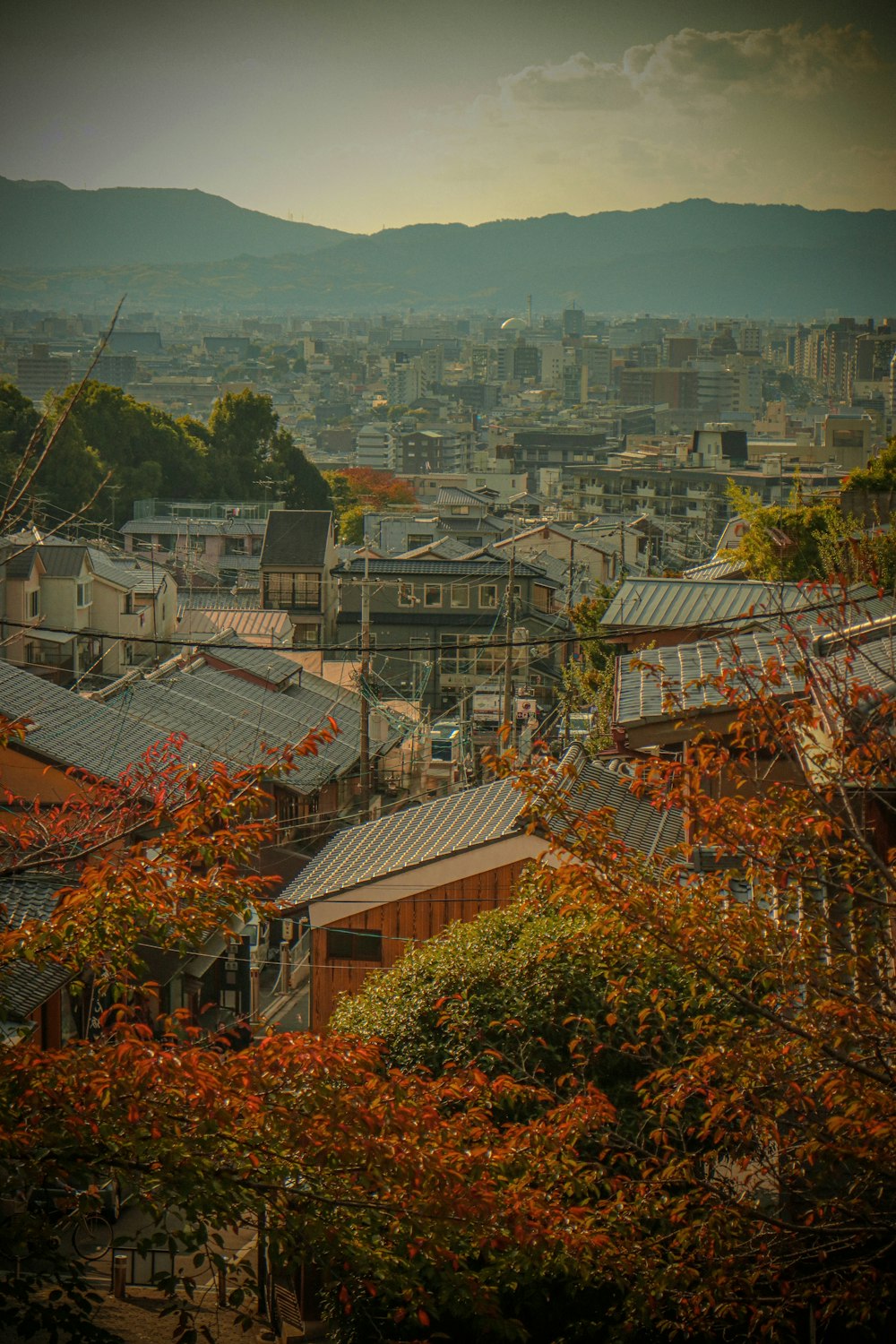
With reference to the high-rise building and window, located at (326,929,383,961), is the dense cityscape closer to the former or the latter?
window, located at (326,929,383,961)

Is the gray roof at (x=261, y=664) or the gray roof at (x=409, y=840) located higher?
the gray roof at (x=409, y=840)

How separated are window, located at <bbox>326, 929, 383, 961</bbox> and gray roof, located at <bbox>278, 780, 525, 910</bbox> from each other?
328 millimetres

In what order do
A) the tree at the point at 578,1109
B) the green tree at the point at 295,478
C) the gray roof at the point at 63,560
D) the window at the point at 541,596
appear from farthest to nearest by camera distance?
1. the green tree at the point at 295,478
2. the window at the point at 541,596
3. the gray roof at the point at 63,560
4. the tree at the point at 578,1109

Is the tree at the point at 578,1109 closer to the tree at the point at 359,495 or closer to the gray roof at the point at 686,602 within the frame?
the gray roof at the point at 686,602

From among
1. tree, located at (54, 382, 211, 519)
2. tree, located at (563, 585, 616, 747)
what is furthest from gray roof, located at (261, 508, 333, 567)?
tree, located at (54, 382, 211, 519)

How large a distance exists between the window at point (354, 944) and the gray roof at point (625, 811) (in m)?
1.58

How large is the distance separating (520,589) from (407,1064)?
2686 centimetres

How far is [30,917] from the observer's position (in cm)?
722

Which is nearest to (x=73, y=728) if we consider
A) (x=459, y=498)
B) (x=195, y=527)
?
(x=195, y=527)

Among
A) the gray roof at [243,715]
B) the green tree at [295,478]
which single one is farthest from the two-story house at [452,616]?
the green tree at [295,478]

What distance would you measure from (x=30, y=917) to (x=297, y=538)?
2808 cm

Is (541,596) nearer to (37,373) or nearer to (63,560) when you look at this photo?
(63,560)

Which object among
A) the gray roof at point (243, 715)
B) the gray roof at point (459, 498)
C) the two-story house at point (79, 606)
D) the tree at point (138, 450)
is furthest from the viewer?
the gray roof at point (459, 498)

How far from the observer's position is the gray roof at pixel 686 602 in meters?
13.6
